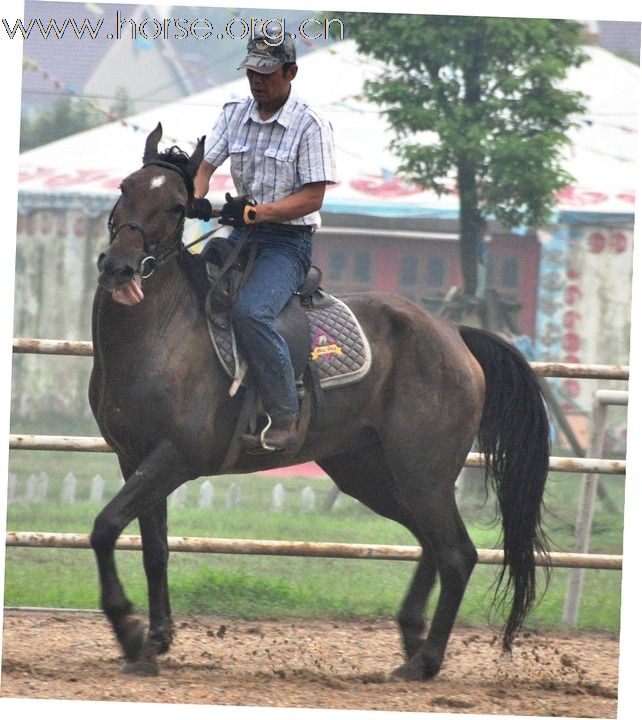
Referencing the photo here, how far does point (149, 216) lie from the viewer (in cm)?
590

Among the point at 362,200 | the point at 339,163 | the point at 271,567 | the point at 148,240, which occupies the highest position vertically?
the point at 339,163

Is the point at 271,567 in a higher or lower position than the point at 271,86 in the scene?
lower

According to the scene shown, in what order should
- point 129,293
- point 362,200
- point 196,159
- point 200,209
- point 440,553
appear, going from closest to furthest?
point 129,293, point 196,159, point 200,209, point 440,553, point 362,200

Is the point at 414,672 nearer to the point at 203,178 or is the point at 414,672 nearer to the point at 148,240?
the point at 148,240

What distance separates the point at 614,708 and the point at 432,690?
2.86 feet

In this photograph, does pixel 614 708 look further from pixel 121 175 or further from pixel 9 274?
pixel 121 175

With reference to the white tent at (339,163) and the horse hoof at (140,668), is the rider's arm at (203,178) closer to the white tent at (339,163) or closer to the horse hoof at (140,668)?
the horse hoof at (140,668)

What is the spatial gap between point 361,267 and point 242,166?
1299 centimetres

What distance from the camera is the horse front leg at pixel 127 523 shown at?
5.85 meters

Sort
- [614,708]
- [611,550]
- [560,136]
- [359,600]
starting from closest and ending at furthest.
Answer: [614,708], [359,600], [611,550], [560,136]

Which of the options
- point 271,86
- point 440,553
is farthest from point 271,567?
point 271,86

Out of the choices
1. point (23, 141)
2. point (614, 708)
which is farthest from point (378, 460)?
point (23, 141)

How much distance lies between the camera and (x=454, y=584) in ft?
21.4

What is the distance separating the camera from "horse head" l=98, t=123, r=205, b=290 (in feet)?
18.9
